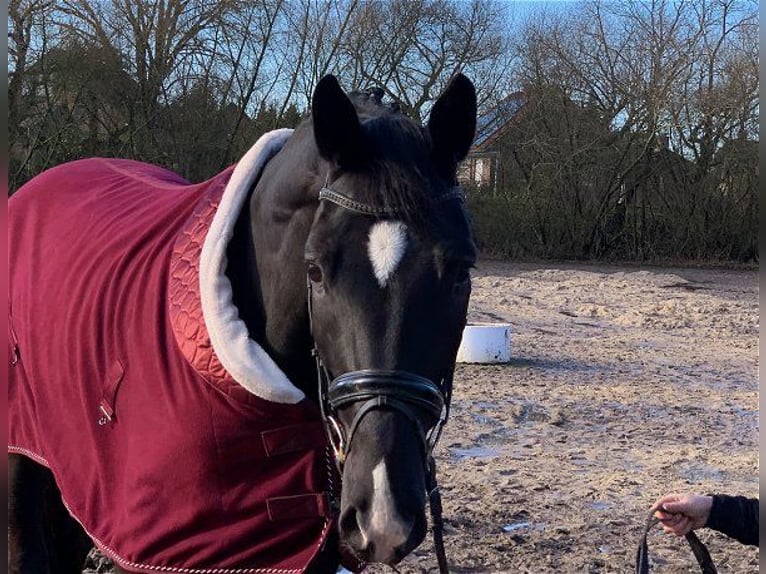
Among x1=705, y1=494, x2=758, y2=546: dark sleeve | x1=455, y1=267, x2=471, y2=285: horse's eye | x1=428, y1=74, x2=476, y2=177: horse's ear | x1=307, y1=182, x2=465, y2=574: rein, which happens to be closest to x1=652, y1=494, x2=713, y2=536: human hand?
x1=705, y1=494, x2=758, y2=546: dark sleeve

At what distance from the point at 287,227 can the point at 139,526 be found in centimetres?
78

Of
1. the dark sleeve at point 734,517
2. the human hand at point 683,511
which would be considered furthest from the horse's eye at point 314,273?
the dark sleeve at point 734,517

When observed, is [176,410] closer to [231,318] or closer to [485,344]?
[231,318]

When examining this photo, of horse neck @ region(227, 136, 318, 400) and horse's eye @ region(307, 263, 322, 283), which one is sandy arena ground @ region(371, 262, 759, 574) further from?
horse's eye @ region(307, 263, 322, 283)

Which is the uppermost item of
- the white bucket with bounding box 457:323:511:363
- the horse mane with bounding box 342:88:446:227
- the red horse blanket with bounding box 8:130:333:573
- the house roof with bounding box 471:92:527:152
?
the house roof with bounding box 471:92:527:152

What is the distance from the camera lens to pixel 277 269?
1926 mm

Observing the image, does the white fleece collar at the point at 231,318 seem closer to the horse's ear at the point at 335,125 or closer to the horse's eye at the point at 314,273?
the horse's eye at the point at 314,273

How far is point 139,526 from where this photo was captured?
2.03m

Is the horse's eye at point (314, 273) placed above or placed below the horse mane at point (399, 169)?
below

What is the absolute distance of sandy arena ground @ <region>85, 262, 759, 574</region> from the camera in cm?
373

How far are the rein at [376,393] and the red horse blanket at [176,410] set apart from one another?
187 mm

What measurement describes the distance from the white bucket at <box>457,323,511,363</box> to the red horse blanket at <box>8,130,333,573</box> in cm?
505

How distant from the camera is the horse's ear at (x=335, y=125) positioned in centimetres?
175

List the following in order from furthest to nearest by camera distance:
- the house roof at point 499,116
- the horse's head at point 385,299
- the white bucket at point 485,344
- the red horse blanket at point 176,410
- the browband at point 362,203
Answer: the house roof at point 499,116 < the white bucket at point 485,344 < the red horse blanket at point 176,410 < the browband at point 362,203 < the horse's head at point 385,299
